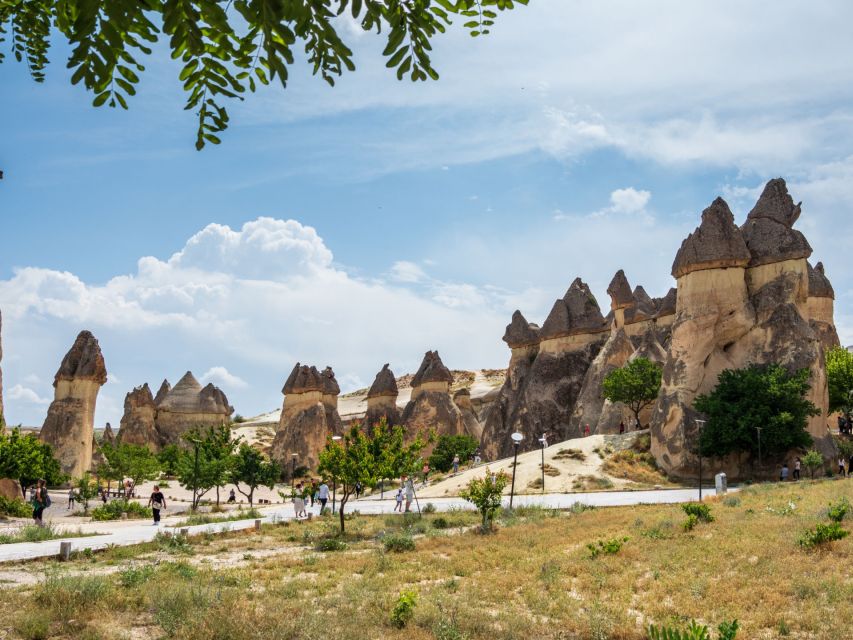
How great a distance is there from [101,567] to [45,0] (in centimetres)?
1214

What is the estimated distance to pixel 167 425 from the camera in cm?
5797

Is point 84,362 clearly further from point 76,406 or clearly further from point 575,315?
point 575,315

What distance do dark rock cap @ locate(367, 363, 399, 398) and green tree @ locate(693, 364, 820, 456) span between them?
30.2 m

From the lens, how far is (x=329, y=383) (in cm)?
5659

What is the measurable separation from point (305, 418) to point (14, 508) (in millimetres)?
27363

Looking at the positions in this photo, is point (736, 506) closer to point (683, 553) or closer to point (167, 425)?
point (683, 553)

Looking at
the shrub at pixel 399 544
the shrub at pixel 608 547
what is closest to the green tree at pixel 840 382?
the shrub at pixel 608 547

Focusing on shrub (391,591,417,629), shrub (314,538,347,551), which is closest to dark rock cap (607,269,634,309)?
shrub (314,538,347,551)

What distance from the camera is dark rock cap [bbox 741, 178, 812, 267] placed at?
3164cm

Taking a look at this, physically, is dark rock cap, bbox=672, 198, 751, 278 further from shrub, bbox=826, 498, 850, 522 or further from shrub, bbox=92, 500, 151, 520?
shrub, bbox=92, 500, 151, 520

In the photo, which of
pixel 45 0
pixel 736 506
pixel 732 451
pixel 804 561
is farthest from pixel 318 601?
pixel 732 451

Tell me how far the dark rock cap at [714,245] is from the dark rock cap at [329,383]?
3030 cm

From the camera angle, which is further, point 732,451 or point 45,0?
point 732,451

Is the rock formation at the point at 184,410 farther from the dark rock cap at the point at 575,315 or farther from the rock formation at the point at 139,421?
Answer: the dark rock cap at the point at 575,315
